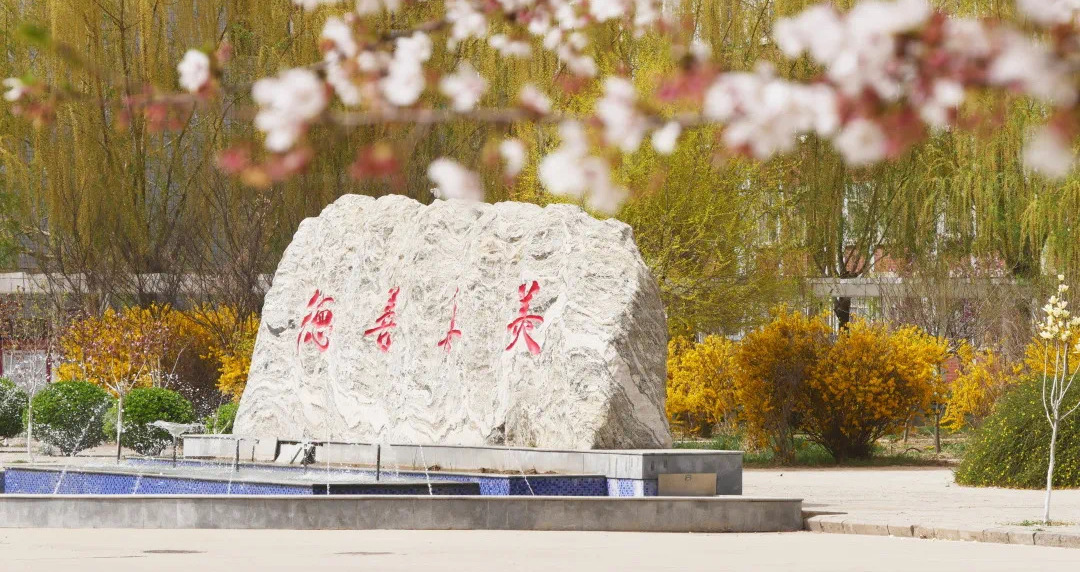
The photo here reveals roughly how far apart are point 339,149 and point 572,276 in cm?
1276

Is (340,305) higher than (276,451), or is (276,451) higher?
(340,305)

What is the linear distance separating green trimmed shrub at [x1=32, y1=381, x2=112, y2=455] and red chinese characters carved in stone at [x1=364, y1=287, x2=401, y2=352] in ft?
20.6

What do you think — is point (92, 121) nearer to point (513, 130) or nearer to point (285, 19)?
point (285, 19)

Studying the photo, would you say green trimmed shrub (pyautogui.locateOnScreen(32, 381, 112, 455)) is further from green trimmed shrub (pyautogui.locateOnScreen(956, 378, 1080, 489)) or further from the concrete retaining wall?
green trimmed shrub (pyautogui.locateOnScreen(956, 378, 1080, 489))

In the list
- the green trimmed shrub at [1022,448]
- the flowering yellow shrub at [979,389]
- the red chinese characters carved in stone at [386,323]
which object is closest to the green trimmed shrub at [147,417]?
the red chinese characters carved in stone at [386,323]

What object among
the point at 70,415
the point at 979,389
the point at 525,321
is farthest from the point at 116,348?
the point at 979,389

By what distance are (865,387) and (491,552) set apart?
11.1 m

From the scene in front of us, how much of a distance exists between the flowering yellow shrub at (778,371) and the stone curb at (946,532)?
7615mm

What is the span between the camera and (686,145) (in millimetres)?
22141

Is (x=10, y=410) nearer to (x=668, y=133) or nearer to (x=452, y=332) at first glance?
(x=452, y=332)

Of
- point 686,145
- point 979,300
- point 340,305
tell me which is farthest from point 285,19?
point 979,300

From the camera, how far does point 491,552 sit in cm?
923

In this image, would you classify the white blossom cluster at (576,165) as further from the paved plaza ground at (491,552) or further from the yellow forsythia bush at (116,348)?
the yellow forsythia bush at (116,348)

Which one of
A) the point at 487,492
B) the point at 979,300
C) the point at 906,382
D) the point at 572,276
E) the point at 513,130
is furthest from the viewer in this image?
the point at 979,300
